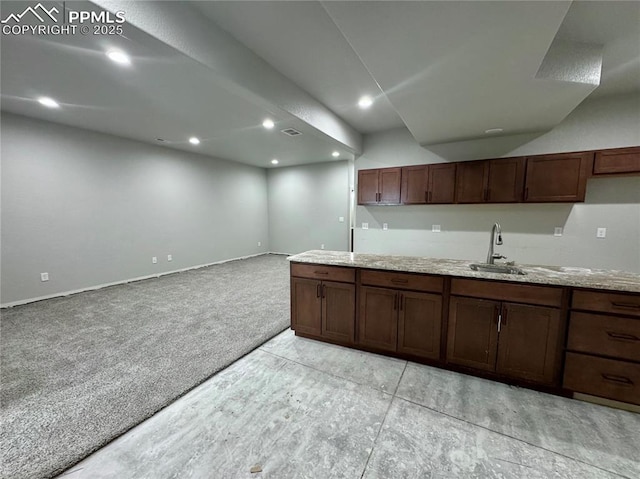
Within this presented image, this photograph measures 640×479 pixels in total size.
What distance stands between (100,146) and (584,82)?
20.6ft

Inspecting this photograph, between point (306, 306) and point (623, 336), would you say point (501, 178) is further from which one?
point (306, 306)

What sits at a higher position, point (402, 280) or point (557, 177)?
point (557, 177)

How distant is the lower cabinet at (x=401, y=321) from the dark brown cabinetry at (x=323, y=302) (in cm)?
14

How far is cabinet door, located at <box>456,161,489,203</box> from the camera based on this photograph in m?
3.62

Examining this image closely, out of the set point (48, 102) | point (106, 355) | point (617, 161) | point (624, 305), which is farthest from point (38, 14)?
point (617, 161)

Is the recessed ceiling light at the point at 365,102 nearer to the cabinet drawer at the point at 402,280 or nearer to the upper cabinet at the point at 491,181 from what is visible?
the upper cabinet at the point at 491,181

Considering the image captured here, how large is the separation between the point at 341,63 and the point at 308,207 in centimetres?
496

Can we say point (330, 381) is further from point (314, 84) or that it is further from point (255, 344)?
point (314, 84)

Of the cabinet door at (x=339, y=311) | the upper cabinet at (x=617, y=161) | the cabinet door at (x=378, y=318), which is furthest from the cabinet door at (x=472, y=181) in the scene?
the cabinet door at (x=339, y=311)

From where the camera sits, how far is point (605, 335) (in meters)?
1.77

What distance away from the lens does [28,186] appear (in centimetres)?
371

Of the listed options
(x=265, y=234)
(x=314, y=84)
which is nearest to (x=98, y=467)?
(x=314, y=84)

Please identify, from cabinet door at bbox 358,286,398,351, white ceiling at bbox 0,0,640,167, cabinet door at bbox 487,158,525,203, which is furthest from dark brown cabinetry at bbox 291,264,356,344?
cabinet door at bbox 487,158,525,203

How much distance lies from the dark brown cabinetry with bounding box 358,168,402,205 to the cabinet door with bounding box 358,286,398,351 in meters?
2.24
